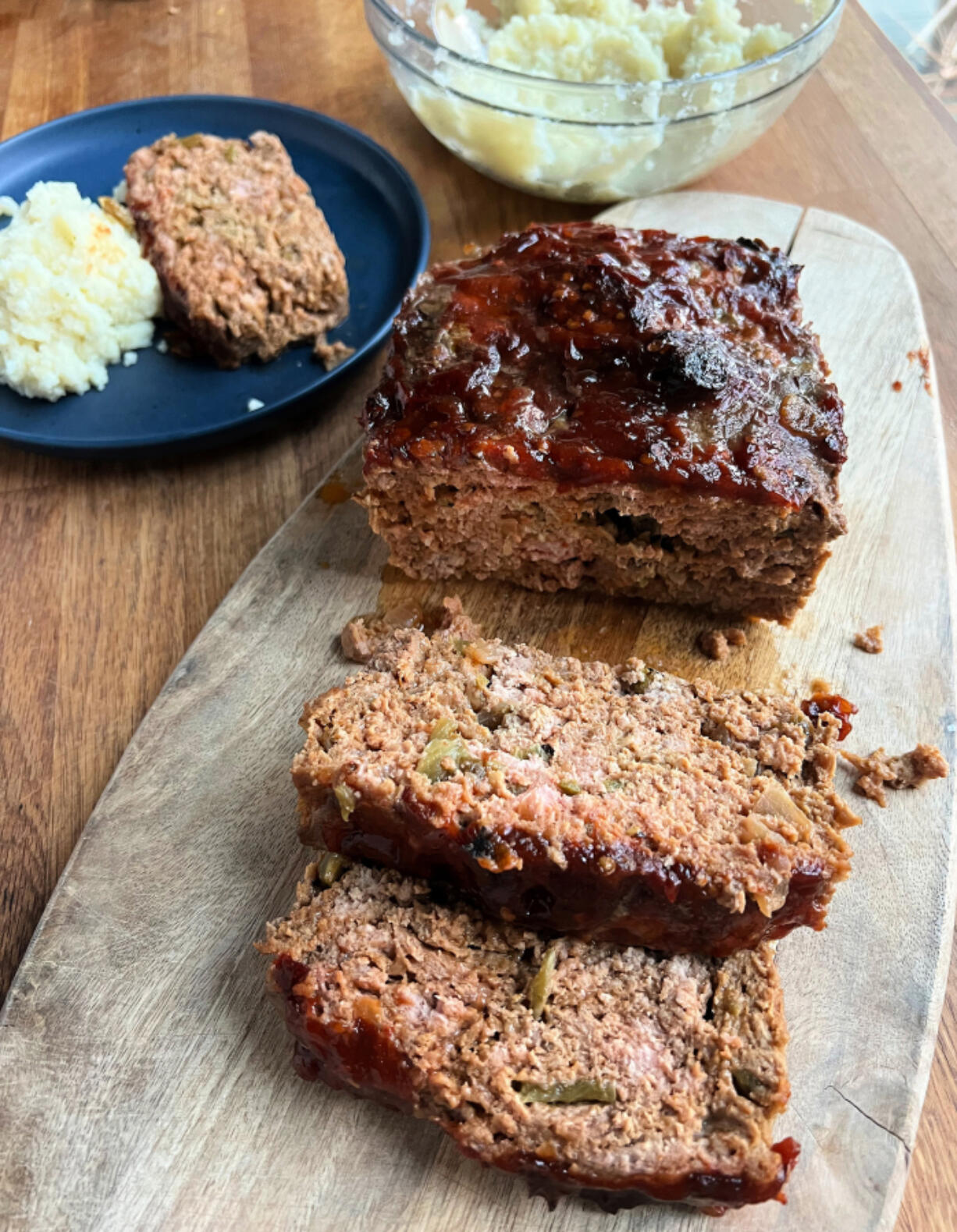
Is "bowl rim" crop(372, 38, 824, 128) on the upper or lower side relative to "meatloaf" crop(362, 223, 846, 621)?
upper

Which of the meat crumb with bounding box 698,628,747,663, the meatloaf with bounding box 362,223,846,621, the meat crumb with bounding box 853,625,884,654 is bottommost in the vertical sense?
the meat crumb with bounding box 698,628,747,663

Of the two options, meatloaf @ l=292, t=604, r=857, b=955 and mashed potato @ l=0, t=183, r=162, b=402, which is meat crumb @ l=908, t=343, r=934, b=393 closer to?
meatloaf @ l=292, t=604, r=857, b=955

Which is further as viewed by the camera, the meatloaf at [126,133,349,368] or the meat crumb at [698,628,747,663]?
the meatloaf at [126,133,349,368]

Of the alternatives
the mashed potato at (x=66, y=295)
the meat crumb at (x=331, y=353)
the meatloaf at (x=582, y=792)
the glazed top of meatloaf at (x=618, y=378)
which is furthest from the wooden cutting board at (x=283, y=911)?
the mashed potato at (x=66, y=295)

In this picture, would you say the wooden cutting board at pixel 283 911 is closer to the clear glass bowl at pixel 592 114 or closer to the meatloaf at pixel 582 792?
the meatloaf at pixel 582 792

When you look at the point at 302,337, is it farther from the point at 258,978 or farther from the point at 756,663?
the point at 258,978

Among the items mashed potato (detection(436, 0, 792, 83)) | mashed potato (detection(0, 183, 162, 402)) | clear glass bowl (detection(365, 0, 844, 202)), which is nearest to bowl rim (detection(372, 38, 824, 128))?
clear glass bowl (detection(365, 0, 844, 202))

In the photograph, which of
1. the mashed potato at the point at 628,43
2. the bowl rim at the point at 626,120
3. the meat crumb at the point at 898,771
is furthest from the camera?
the mashed potato at the point at 628,43

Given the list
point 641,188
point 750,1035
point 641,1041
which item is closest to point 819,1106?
point 750,1035
